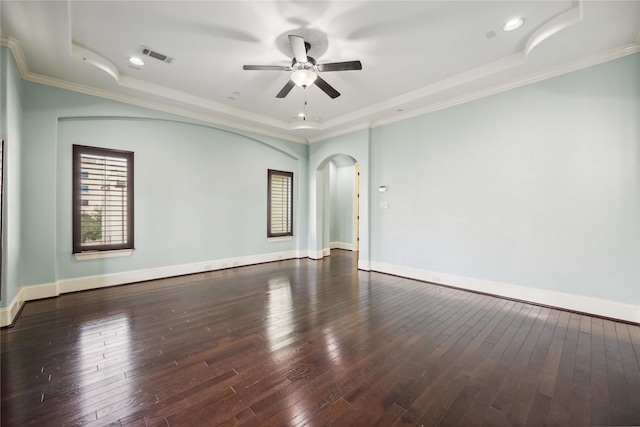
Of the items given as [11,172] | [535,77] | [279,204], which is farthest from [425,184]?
[11,172]

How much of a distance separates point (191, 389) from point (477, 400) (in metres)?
2.11

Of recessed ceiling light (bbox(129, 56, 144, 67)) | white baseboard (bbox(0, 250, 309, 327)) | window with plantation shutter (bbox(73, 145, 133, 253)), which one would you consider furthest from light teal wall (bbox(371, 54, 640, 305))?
window with plantation shutter (bbox(73, 145, 133, 253))

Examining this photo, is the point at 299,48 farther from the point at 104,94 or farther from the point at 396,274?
the point at 396,274

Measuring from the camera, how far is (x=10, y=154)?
3.10m

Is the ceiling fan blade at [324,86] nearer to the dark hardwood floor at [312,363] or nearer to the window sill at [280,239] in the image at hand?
the dark hardwood floor at [312,363]

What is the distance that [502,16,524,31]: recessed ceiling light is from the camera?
2.88 m

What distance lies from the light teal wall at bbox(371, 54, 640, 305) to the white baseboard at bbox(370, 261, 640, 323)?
0.08 meters

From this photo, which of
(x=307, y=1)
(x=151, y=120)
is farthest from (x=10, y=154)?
(x=307, y=1)

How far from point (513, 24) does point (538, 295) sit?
358 cm

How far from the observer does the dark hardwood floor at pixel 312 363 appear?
5.82 ft

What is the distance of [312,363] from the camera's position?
234 centimetres

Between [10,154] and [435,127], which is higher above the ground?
[435,127]

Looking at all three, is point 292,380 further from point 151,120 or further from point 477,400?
point 151,120

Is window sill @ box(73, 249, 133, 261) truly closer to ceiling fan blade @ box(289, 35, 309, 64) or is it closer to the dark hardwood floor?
the dark hardwood floor
